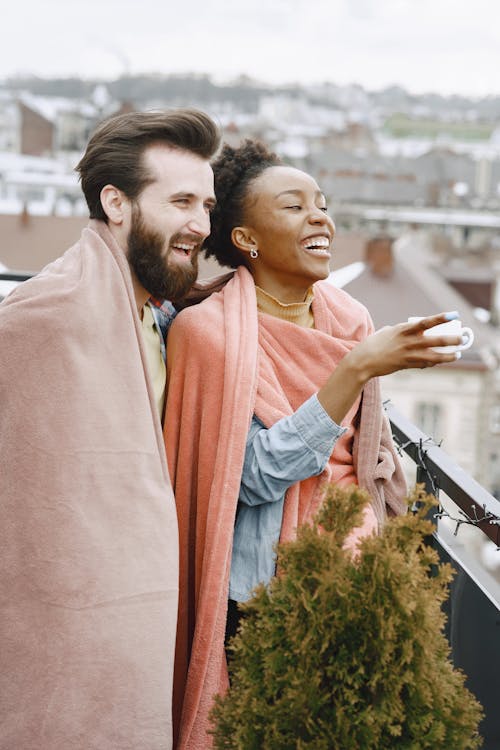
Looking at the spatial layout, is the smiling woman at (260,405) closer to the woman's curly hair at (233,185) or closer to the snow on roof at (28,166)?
the woman's curly hair at (233,185)

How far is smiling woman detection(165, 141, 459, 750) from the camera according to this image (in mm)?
2238

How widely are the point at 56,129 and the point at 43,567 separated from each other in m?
67.6

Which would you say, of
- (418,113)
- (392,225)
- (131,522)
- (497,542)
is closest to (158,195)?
(131,522)

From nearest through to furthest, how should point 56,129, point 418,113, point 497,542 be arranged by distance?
point 497,542, point 56,129, point 418,113

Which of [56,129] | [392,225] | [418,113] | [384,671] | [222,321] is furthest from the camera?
[418,113]

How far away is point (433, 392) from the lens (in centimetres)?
2809

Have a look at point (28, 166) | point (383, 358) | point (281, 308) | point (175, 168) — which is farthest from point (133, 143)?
point (28, 166)

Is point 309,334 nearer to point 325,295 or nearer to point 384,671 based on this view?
point 325,295

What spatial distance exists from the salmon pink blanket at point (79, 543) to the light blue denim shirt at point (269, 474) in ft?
0.73

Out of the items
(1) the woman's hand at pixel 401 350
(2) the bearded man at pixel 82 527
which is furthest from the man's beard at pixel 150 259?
(1) the woman's hand at pixel 401 350

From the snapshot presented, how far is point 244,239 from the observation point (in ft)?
8.52

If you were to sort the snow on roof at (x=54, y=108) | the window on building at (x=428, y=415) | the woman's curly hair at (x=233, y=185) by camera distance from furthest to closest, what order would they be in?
the snow on roof at (x=54, y=108) → the window on building at (x=428, y=415) → the woman's curly hair at (x=233, y=185)

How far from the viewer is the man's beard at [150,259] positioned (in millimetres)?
2434

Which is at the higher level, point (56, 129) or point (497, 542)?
point (497, 542)
